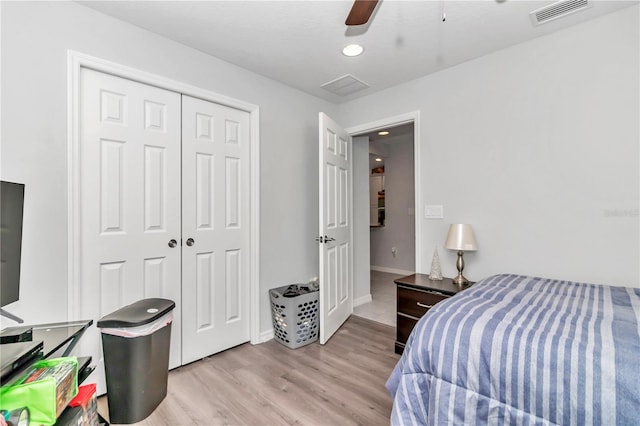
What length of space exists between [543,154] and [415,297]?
1.46 m

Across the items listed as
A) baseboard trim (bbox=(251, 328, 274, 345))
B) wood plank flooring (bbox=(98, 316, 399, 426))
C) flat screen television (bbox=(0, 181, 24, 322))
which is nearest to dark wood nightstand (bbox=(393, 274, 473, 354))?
wood plank flooring (bbox=(98, 316, 399, 426))

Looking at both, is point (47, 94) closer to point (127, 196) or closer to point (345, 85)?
point (127, 196)

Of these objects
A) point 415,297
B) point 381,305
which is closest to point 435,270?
point 415,297

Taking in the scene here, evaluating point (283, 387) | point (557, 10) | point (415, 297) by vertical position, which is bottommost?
point (283, 387)

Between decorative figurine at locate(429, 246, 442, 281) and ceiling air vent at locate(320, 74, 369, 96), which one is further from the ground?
ceiling air vent at locate(320, 74, 369, 96)

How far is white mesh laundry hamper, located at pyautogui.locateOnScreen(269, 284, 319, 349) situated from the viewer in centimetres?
268

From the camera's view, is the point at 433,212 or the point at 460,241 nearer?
the point at 460,241

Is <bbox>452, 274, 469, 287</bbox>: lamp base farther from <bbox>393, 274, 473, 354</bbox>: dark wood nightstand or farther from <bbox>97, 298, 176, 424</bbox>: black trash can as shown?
<bbox>97, 298, 176, 424</bbox>: black trash can

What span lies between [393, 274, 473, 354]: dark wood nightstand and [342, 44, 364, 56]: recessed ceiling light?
1888mm

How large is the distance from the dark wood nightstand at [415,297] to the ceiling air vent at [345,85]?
76.4 inches

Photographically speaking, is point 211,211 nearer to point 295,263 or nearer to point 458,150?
point 295,263

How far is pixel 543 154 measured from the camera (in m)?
2.26

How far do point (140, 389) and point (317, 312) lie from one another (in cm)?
151

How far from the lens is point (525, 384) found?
1.07 meters
